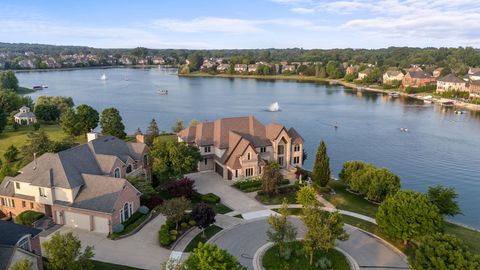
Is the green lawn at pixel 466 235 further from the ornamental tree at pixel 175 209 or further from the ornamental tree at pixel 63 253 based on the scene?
the ornamental tree at pixel 63 253

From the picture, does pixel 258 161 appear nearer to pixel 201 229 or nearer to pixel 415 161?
pixel 201 229

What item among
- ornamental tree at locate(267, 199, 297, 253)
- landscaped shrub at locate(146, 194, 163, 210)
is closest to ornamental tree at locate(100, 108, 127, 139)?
landscaped shrub at locate(146, 194, 163, 210)

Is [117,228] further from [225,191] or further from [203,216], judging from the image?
[225,191]

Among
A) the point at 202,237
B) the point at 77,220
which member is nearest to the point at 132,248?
the point at 202,237

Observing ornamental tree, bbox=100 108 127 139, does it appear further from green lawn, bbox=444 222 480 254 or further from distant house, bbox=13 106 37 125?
green lawn, bbox=444 222 480 254

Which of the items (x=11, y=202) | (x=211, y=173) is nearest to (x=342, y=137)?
(x=211, y=173)
